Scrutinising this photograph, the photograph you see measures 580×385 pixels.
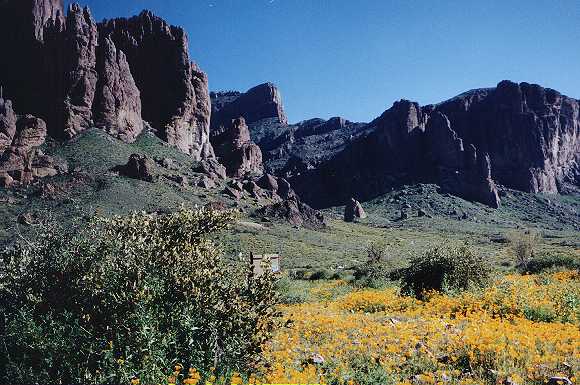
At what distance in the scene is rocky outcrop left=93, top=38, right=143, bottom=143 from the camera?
101938 mm

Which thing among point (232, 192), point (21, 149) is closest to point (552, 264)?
point (232, 192)

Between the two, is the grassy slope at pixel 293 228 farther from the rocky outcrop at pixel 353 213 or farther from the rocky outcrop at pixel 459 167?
the rocky outcrop at pixel 459 167

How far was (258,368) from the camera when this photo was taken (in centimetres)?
758

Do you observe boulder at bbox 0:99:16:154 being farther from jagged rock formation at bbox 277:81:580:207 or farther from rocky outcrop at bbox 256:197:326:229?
jagged rock formation at bbox 277:81:580:207

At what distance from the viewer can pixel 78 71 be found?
102 meters

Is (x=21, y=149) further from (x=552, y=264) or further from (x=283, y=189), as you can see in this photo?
(x=552, y=264)

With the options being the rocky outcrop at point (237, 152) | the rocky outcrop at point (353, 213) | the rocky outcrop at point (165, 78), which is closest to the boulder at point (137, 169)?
the rocky outcrop at point (165, 78)

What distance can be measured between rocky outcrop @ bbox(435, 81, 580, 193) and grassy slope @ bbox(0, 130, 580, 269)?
14593 mm

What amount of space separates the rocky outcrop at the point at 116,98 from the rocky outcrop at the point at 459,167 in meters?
111

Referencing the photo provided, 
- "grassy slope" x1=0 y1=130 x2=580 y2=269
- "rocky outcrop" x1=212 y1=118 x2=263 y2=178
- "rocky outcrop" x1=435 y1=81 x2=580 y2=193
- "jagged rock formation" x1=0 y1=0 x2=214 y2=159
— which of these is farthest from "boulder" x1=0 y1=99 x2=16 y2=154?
"rocky outcrop" x1=435 y1=81 x2=580 y2=193

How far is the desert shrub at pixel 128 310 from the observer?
656 cm

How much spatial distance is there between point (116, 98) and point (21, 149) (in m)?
32.6

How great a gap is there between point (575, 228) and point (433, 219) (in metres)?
46.5

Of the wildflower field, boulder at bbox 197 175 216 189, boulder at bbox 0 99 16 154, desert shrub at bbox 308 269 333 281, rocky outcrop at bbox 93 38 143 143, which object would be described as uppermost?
rocky outcrop at bbox 93 38 143 143
